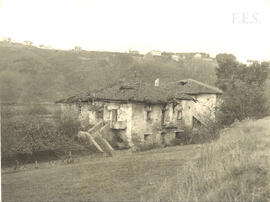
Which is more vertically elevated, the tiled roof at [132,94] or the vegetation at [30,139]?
the tiled roof at [132,94]

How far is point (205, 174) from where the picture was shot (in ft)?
25.6

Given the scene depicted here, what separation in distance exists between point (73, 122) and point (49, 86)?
25250 millimetres

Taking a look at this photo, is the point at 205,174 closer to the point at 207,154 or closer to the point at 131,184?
the point at 131,184

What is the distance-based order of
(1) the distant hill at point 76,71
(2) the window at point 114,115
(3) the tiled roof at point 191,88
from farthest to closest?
(1) the distant hill at point 76,71
(3) the tiled roof at point 191,88
(2) the window at point 114,115

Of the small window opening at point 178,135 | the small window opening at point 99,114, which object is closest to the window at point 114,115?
the small window opening at point 99,114

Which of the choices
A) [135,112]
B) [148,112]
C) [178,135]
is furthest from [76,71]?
[135,112]

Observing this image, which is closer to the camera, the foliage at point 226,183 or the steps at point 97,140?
the foliage at point 226,183

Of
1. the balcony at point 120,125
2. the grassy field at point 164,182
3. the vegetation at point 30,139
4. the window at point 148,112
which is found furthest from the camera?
the window at point 148,112

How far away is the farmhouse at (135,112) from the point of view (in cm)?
2086

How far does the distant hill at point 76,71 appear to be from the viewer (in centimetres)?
4072

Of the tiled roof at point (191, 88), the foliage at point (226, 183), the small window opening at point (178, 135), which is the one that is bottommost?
the small window opening at point (178, 135)

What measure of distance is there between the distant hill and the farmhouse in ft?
48.7

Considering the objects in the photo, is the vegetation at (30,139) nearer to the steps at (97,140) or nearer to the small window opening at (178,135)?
A: the steps at (97,140)

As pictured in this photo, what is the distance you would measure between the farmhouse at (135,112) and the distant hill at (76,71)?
48.7 feet
